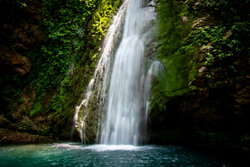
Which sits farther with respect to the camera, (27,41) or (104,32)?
(27,41)

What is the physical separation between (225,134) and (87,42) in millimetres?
9192

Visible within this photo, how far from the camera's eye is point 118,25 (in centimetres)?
955

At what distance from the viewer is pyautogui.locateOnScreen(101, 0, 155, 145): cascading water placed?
266 inches

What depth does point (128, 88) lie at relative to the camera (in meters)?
7.45

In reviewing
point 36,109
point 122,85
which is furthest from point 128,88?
point 36,109

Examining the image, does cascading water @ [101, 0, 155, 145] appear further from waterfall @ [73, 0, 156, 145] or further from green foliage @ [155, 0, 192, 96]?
green foliage @ [155, 0, 192, 96]

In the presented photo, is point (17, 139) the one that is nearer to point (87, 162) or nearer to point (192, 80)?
point (87, 162)

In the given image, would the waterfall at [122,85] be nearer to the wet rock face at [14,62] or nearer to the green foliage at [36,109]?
the green foliage at [36,109]

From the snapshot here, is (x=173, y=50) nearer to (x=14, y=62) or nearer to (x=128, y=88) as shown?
(x=128, y=88)

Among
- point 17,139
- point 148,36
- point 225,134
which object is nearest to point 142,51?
point 148,36

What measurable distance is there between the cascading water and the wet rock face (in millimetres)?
6353

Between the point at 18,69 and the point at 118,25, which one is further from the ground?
the point at 118,25

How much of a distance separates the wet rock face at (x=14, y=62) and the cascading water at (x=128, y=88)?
6353 mm

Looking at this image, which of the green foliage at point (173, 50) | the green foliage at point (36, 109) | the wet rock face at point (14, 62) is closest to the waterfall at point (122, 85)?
the green foliage at point (173, 50)
